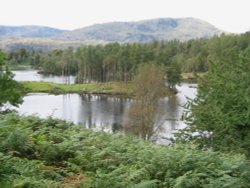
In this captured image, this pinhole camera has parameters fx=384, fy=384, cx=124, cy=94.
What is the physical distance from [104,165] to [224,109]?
14.2 meters

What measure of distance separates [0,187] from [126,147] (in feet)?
14.2

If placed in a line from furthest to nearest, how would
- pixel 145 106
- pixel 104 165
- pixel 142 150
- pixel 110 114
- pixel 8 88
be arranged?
pixel 110 114 < pixel 145 106 < pixel 8 88 < pixel 142 150 < pixel 104 165

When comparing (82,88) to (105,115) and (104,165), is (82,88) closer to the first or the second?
(105,115)

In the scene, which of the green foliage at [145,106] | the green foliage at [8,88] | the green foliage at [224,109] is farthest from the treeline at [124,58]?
the green foliage at [224,109]

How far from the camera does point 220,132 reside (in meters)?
21.6

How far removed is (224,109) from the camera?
72.7ft

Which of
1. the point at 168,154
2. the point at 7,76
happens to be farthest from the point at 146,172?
the point at 7,76

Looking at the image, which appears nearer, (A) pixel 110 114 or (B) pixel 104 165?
(B) pixel 104 165

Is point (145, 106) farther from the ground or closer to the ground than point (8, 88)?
closer to the ground

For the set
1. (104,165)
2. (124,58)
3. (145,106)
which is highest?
(104,165)

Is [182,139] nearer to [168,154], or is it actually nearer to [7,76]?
[168,154]

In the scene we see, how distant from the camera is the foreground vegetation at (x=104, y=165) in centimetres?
786

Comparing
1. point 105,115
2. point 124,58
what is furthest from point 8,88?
point 124,58

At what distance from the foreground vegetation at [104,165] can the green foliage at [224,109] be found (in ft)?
34.6
